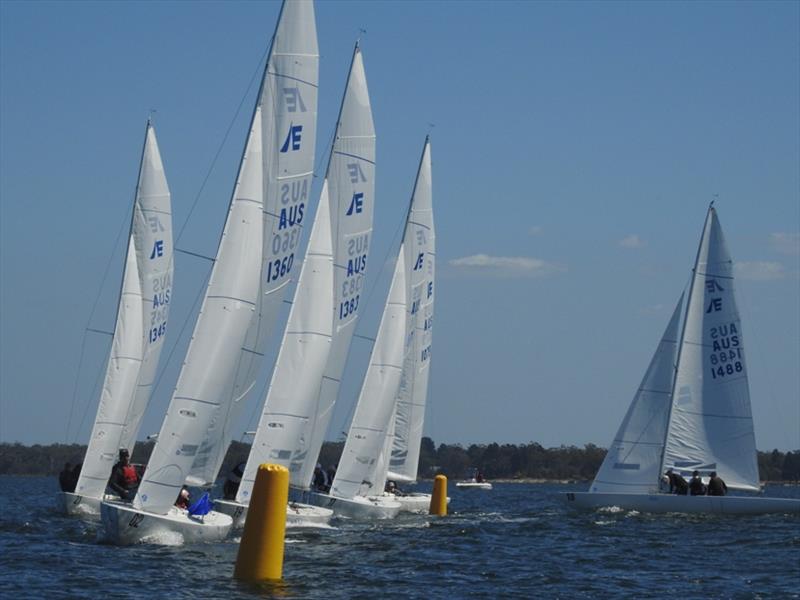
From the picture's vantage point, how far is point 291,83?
2547 cm

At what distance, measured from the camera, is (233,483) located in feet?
84.9

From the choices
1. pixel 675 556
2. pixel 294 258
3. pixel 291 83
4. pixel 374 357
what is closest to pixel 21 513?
pixel 374 357

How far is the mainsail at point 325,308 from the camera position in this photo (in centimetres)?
2506

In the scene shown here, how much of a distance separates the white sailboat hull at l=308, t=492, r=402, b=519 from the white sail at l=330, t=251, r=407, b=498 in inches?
9.8

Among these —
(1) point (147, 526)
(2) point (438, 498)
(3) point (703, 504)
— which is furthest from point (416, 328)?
(1) point (147, 526)

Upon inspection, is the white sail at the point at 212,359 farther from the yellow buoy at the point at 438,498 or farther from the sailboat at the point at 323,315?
the yellow buoy at the point at 438,498

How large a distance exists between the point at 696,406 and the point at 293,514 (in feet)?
44.5

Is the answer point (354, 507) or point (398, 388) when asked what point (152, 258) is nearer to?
point (398, 388)

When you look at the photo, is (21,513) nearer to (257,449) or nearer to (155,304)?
(155,304)

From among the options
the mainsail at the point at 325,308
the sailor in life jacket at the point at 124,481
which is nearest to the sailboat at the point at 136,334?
the mainsail at the point at 325,308

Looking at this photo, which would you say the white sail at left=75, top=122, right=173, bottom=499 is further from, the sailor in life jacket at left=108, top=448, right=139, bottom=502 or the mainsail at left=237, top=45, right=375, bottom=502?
the sailor in life jacket at left=108, top=448, right=139, bottom=502

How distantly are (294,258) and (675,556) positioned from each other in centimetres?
856

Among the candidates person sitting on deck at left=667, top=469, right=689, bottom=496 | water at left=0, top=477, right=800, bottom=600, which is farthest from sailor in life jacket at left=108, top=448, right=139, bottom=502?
person sitting on deck at left=667, top=469, right=689, bottom=496

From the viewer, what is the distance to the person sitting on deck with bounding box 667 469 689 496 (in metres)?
34.4
